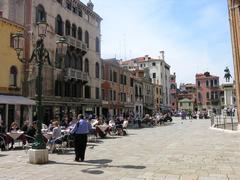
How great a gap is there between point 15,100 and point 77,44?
1103 cm

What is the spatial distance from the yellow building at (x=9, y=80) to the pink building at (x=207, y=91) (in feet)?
261

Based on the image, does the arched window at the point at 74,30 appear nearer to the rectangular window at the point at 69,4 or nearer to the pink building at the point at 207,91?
the rectangular window at the point at 69,4

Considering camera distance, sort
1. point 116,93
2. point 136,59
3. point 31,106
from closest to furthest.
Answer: point 31,106 → point 116,93 → point 136,59

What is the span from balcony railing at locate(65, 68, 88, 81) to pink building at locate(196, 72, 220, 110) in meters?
69.7

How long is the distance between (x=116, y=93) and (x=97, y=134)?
82.6ft

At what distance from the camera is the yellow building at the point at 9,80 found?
22766 mm

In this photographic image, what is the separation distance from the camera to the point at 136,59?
86562 millimetres

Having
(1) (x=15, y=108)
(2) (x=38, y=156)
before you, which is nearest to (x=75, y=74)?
(1) (x=15, y=108)

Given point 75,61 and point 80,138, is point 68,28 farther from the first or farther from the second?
point 80,138

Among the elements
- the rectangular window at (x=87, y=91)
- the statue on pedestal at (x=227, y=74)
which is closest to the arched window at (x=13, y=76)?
the rectangular window at (x=87, y=91)

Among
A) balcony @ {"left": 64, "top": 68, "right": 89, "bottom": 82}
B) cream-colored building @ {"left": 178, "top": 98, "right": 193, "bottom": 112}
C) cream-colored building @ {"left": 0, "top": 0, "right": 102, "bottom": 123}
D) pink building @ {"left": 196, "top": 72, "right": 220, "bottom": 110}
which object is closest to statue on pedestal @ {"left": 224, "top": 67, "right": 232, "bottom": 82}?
pink building @ {"left": 196, "top": 72, "right": 220, "bottom": 110}

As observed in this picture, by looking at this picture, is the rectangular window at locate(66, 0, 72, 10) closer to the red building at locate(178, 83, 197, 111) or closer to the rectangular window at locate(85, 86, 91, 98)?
the rectangular window at locate(85, 86, 91, 98)

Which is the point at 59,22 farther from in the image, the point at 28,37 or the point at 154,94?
the point at 154,94

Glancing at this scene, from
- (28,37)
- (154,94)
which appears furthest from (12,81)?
(154,94)
